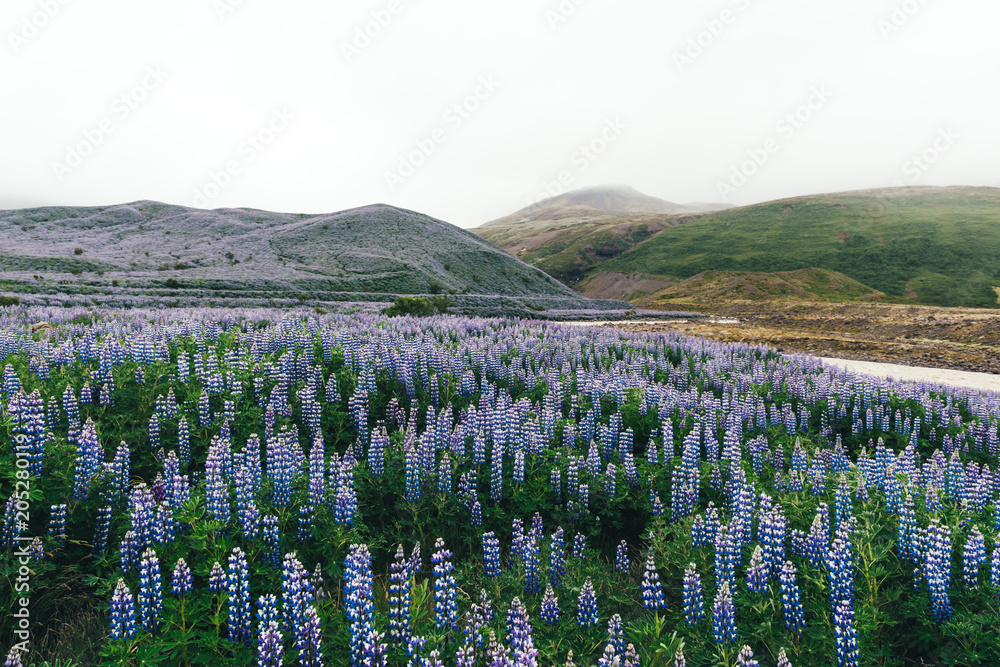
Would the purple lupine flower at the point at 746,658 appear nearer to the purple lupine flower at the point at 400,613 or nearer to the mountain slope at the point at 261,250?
the purple lupine flower at the point at 400,613

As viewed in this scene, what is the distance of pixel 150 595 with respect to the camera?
141 inches

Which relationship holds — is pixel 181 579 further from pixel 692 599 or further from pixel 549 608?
pixel 692 599

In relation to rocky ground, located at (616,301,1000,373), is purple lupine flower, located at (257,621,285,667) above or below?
above

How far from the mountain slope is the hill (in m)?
61.0

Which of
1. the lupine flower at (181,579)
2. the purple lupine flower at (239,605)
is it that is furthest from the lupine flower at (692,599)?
the lupine flower at (181,579)

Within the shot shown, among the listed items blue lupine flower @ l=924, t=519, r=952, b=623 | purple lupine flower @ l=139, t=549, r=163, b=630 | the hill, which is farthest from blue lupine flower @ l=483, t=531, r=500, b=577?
the hill

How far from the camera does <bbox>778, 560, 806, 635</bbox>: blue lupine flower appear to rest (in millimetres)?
3537

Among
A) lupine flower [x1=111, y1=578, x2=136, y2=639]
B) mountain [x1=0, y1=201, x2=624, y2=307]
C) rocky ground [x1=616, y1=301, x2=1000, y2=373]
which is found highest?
mountain [x1=0, y1=201, x2=624, y2=307]

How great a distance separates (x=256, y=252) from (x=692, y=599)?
75.6 m

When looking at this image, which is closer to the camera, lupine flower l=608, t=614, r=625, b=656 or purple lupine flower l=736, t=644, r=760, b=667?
purple lupine flower l=736, t=644, r=760, b=667

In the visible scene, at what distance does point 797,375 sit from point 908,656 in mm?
10684

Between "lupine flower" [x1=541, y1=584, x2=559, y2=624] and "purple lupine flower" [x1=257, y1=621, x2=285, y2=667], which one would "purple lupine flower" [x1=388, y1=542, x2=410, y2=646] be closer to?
"purple lupine flower" [x1=257, y1=621, x2=285, y2=667]

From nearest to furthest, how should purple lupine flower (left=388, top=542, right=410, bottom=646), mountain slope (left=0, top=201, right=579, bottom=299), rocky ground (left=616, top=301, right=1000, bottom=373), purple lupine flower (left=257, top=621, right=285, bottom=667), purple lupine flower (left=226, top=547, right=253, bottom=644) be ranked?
purple lupine flower (left=257, top=621, right=285, bottom=667) < purple lupine flower (left=388, top=542, right=410, bottom=646) < purple lupine flower (left=226, top=547, right=253, bottom=644) < rocky ground (left=616, top=301, right=1000, bottom=373) < mountain slope (left=0, top=201, right=579, bottom=299)

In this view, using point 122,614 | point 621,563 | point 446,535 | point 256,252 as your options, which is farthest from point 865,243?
point 122,614
